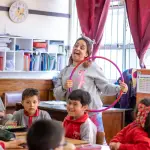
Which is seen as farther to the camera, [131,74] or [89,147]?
[131,74]

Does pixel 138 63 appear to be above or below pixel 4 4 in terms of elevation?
below

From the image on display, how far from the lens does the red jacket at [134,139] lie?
264cm

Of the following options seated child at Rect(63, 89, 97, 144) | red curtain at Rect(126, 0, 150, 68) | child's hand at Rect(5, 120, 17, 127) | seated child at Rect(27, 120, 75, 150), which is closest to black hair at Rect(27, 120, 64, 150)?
seated child at Rect(27, 120, 75, 150)

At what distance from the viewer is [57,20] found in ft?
25.0

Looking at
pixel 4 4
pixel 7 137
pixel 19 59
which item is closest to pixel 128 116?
pixel 19 59

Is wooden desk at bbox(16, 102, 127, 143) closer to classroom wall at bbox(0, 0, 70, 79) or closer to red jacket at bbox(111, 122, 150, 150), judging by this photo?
classroom wall at bbox(0, 0, 70, 79)

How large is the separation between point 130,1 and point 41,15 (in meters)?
1.90

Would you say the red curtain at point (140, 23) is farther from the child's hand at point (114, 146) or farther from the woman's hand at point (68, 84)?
the child's hand at point (114, 146)

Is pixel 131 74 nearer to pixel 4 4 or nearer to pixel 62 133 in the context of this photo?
pixel 4 4

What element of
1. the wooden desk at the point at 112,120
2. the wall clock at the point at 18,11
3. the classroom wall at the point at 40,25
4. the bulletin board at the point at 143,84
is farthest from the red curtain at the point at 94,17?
the bulletin board at the point at 143,84

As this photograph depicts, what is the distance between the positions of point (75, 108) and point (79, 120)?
17cm

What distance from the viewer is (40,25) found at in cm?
739

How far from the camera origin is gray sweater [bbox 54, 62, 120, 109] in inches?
145

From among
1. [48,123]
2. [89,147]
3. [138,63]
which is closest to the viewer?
[48,123]
